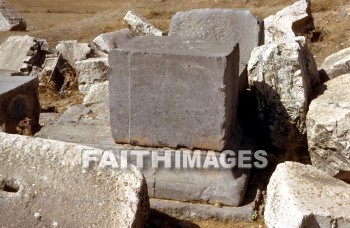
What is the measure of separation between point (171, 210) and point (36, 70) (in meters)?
4.78

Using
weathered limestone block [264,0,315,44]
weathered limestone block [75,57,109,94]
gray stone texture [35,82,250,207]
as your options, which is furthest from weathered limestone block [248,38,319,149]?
weathered limestone block [75,57,109,94]

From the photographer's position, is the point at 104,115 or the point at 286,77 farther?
the point at 104,115

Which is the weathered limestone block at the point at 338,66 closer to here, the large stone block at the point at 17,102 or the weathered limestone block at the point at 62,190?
the weathered limestone block at the point at 62,190

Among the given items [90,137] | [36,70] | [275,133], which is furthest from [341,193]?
[36,70]

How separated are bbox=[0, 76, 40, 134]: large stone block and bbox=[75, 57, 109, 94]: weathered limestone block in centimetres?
193

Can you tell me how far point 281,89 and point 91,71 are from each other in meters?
3.87

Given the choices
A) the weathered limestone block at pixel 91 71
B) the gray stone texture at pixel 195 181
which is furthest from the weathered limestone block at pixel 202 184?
the weathered limestone block at pixel 91 71

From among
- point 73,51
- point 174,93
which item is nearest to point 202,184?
point 174,93

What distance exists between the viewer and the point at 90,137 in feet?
15.7

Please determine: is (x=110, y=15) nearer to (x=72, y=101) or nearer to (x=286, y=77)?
(x=72, y=101)

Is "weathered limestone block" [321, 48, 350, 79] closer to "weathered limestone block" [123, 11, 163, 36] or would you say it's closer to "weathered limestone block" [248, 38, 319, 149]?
"weathered limestone block" [248, 38, 319, 149]

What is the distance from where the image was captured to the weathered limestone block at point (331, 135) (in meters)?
4.08

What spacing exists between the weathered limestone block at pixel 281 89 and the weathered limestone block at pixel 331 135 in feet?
0.62

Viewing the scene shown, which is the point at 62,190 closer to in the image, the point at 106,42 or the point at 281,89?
the point at 281,89
